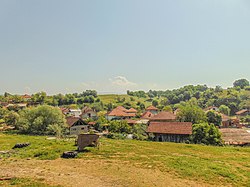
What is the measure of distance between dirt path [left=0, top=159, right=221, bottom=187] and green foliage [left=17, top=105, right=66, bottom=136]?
68.0ft

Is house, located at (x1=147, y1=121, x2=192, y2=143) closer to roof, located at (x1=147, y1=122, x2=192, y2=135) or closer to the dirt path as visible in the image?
roof, located at (x1=147, y1=122, x2=192, y2=135)

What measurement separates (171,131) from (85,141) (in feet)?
55.3

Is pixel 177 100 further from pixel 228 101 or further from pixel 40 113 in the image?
pixel 40 113

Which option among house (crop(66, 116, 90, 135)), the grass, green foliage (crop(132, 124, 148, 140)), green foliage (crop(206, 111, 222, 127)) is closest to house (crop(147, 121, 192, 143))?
green foliage (crop(132, 124, 148, 140))

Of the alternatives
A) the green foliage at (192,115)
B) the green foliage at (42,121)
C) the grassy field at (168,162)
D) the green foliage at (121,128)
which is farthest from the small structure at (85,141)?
the green foliage at (192,115)

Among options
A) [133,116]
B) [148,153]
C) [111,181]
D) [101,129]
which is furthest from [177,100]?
[111,181]

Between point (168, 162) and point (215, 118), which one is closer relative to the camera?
point (168, 162)

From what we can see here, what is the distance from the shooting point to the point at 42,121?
131 feet

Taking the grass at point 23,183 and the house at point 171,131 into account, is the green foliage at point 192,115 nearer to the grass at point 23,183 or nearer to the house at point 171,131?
the house at point 171,131

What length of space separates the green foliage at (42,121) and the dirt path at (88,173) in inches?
816

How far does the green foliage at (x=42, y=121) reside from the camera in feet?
129

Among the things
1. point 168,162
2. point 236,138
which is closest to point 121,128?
point 236,138

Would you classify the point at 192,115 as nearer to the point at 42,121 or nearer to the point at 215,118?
the point at 215,118

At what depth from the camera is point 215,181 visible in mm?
14844
